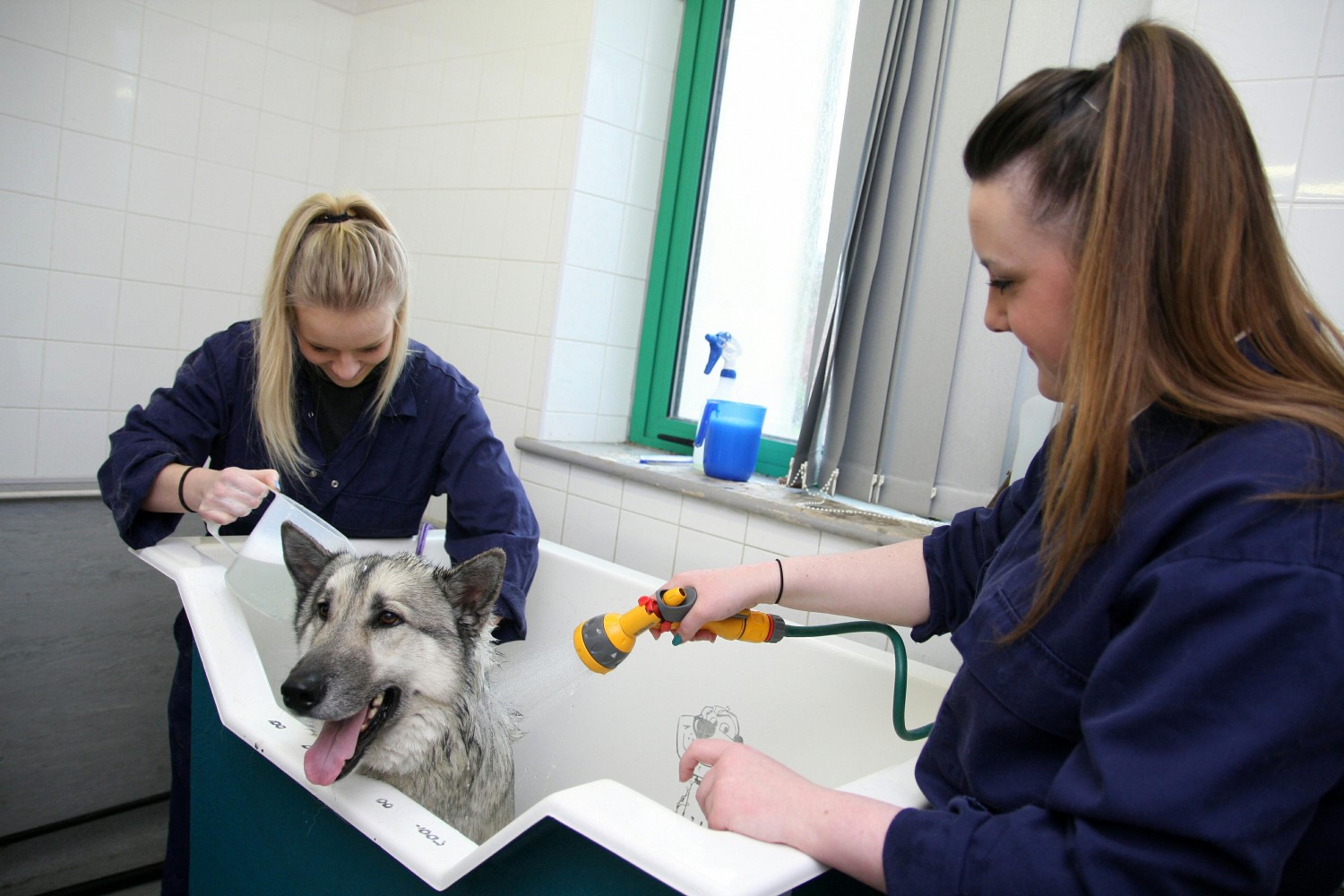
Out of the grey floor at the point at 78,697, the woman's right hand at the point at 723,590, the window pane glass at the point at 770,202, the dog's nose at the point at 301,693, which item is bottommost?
the grey floor at the point at 78,697

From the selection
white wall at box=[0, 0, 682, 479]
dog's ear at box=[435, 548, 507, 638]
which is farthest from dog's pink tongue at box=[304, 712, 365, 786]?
white wall at box=[0, 0, 682, 479]

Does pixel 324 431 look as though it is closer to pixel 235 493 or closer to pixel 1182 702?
pixel 235 493

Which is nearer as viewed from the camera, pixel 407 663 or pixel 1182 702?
pixel 1182 702

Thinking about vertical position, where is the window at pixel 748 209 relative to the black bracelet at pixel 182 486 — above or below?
above

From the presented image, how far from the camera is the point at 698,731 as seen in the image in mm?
2033

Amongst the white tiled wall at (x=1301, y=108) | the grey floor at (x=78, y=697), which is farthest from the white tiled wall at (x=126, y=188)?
the white tiled wall at (x=1301, y=108)

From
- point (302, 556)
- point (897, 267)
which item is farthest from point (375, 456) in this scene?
point (897, 267)

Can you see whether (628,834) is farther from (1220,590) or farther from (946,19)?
(946,19)

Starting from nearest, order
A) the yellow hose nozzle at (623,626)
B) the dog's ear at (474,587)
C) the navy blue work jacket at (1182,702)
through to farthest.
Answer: the navy blue work jacket at (1182,702) < the yellow hose nozzle at (623,626) < the dog's ear at (474,587)

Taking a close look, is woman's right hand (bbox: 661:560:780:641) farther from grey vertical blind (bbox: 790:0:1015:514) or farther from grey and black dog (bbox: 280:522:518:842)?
grey vertical blind (bbox: 790:0:1015:514)

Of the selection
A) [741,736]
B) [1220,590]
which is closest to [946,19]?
[741,736]

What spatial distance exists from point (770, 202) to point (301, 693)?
2.17 m

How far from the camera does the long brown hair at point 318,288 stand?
1.74 m

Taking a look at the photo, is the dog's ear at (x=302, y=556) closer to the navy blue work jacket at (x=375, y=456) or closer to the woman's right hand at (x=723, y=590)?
the navy blue work jacket at (x=375, y=456)
